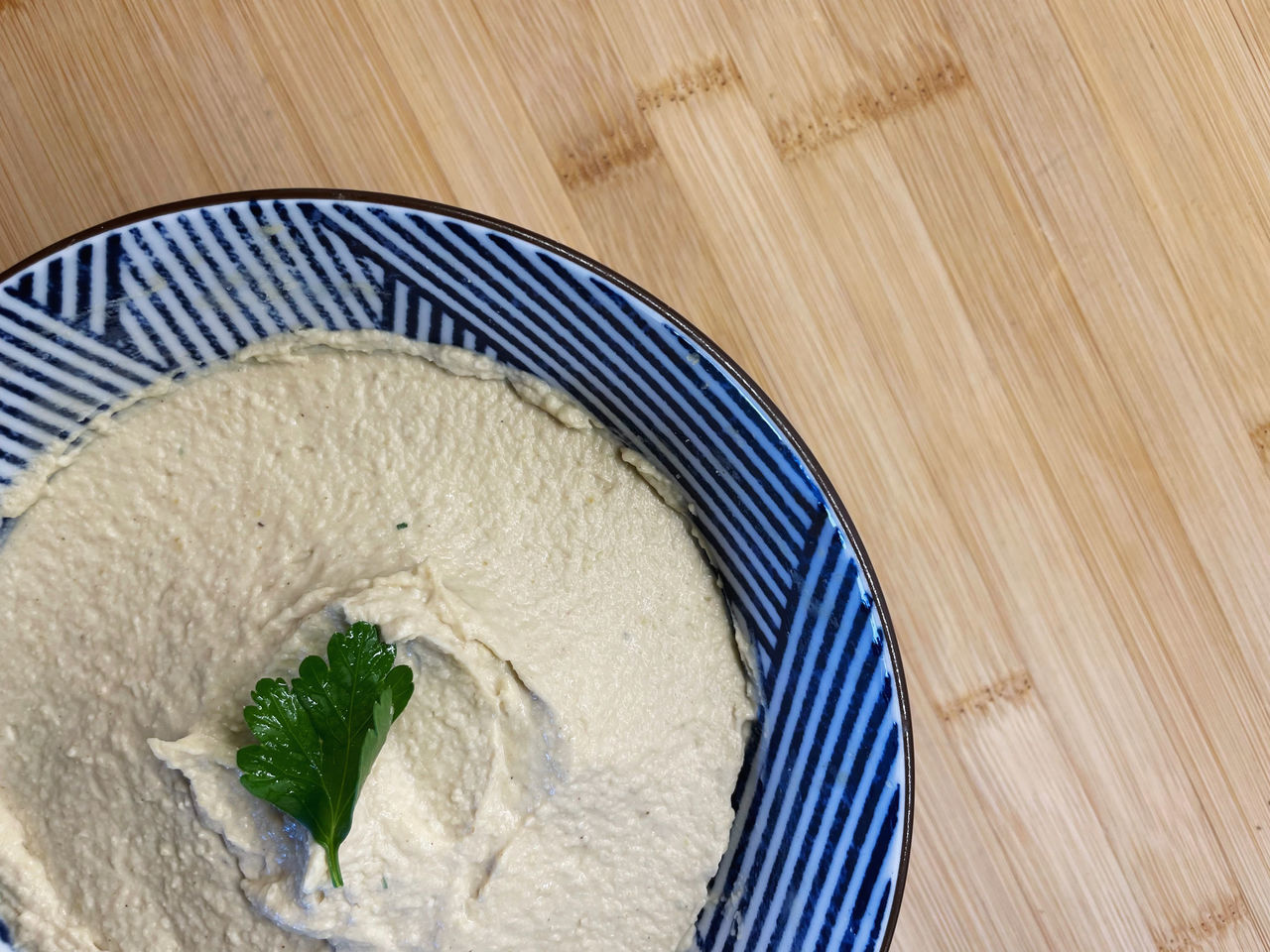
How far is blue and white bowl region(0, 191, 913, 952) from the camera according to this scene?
0.98 meters

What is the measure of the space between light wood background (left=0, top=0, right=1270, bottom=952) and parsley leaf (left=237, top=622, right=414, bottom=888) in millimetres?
562

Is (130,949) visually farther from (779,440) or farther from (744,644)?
(779,440)

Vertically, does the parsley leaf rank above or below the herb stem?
above

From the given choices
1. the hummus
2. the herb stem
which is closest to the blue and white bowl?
the hummus

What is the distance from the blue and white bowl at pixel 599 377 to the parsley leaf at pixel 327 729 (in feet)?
1.14

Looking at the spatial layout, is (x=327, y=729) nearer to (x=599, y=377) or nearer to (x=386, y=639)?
(x=386, y=639)

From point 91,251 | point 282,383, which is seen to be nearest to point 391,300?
point 282,383

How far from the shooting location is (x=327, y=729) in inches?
37.1

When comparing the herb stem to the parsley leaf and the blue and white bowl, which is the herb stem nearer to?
the parsley leaf

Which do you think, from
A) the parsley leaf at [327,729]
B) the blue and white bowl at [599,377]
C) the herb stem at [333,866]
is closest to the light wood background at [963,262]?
the blue and white bowl at [599,377]

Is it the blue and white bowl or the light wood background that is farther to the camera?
the light wood background

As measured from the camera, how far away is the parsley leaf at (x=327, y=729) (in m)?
0.92

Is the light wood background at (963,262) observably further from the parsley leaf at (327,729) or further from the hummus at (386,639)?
the parsley leaf at (327,729)

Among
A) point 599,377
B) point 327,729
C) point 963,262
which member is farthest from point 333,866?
point 963,262
